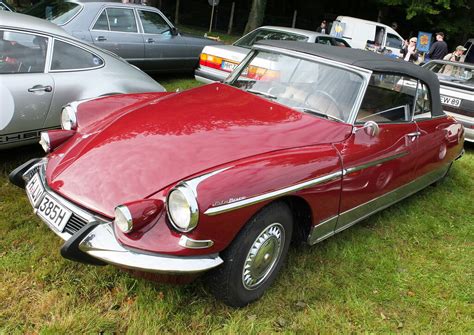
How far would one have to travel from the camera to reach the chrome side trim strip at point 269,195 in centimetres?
235

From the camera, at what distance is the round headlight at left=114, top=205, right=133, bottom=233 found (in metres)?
2.32

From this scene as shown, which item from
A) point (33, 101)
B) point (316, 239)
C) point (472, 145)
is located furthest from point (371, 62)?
point (472, 145)

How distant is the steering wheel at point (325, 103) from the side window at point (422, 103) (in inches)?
43.1

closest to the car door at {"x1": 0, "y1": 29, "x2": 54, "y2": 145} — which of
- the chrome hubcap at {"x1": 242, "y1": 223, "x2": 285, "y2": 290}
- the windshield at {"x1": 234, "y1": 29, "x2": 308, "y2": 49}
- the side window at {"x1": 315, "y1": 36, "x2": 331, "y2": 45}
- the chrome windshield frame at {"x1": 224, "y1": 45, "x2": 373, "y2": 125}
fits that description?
the chrome windshield frame at {"x1": 224, "y1": 45, "x2": 373, "y2": 125}

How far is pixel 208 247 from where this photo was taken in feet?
7.79

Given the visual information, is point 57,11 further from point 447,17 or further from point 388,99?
point 447,17

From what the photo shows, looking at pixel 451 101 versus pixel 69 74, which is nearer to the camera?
pixel 69 74

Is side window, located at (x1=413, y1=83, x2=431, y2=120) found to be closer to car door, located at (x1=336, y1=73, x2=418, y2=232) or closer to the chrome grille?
car door, located at (x1=336, y1=73, x2=418, y2=232)

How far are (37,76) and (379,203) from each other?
3.24 metres

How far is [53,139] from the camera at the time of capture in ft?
10.5

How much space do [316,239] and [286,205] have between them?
49 centimetres

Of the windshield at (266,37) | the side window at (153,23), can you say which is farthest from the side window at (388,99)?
the side window at (153,23)

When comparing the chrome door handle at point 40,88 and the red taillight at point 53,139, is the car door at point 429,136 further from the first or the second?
the chrome door handle at point 40,88

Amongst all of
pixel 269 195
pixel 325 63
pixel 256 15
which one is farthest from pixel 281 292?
pixel 256 15
